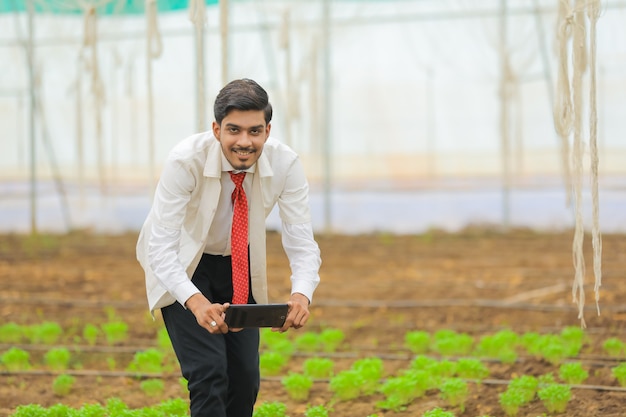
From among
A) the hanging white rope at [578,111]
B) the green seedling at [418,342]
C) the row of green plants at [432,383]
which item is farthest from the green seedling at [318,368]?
the hanging white rope at [578,111]

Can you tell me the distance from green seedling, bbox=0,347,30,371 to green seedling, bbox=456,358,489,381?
2.38 metres

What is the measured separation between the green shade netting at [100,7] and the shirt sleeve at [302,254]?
21.8 ft

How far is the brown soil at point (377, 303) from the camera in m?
4.41

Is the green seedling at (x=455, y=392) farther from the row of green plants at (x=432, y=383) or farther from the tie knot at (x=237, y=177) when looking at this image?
the tie knot at (x=237, y=177)

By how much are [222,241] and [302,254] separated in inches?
10.7

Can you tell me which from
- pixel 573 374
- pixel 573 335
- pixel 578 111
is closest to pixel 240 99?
pixel 578 111

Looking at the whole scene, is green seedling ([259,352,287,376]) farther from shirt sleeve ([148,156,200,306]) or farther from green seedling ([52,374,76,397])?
shirt sleeve ([148,156,200,306])

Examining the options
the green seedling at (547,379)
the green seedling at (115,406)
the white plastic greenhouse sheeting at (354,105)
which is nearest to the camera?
the green seedling at (115,406)

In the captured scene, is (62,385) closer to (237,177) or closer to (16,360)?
(16,360)

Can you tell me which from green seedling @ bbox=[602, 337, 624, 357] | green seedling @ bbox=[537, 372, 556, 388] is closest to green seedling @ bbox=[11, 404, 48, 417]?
green seedling @ bbox=[537, 372, 556, 388]

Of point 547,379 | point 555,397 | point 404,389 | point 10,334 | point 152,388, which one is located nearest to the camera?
point 555,397

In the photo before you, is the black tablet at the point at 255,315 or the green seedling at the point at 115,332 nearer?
the black tablet at the point at 255,315

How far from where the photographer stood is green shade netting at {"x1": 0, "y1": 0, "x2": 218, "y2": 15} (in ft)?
32.5

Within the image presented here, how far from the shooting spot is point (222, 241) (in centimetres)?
304
